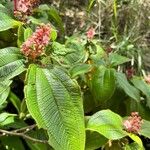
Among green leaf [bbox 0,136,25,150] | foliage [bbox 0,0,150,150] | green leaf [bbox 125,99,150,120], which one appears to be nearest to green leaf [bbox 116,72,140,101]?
foliage [bbox 0,0,150,150]

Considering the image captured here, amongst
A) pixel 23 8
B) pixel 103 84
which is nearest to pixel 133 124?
pixel 103 84

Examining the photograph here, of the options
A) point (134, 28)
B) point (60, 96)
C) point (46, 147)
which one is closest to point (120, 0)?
point (134, 28)

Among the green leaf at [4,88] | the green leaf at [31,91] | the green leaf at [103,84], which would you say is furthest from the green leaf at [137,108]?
the green leaf at [31,91]

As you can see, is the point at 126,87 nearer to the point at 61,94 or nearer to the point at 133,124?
the point at 133,124

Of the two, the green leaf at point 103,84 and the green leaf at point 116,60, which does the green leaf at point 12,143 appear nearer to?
the green leaf at point 103,84

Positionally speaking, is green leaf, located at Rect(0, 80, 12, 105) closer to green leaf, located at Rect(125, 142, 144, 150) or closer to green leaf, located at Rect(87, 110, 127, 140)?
green leaf, located at Rect(87, 110, 127, 140)

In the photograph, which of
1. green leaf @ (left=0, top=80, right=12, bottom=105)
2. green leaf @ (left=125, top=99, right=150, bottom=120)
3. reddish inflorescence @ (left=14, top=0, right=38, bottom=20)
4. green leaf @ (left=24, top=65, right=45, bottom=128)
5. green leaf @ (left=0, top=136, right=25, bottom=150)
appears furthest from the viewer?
green leaf @ (left=125, top=99, right=150, bottom=120)

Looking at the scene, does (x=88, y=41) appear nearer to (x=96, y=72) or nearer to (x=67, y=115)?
(x=96, y=72)

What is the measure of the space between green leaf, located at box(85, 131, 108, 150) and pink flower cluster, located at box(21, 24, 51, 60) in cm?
42

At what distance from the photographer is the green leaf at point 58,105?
4.38 feet

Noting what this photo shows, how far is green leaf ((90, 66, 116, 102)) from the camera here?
5.75 ft

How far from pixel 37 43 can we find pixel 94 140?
47 cm

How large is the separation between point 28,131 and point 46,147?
0.09 meters

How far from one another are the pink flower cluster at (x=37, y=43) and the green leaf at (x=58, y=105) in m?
0.05
